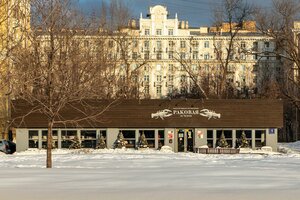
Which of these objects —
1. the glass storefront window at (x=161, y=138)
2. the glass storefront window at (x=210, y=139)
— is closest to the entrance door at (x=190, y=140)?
the glass storefront window at (x=210, y=139)

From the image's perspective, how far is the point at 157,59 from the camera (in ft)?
400

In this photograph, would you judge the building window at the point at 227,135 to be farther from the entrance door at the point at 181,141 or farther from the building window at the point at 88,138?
the building window at the point at 88,138

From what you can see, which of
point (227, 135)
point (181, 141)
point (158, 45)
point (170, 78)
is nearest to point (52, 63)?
point (181, 141)

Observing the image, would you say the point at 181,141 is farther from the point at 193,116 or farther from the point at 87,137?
the point at 87,137

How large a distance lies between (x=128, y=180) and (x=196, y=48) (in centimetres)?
10949

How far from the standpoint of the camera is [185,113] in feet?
145

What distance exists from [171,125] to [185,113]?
1.49m

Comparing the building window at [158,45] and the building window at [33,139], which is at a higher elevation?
the building window at [158,45]

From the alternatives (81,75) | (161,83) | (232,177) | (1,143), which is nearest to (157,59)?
(161,83)

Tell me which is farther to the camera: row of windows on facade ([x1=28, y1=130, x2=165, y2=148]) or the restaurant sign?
row of windows on facade ([x1=28, y1=130, x2=165, y2=148])

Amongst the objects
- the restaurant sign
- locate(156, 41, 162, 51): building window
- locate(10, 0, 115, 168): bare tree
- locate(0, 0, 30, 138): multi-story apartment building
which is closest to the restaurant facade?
the restaurant sign

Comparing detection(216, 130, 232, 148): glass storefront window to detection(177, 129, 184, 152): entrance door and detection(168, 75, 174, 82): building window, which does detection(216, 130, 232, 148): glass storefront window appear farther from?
detection(168, 75, 174, 82): building window

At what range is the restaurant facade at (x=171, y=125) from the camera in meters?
43.7

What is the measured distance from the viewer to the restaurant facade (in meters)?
43.7
